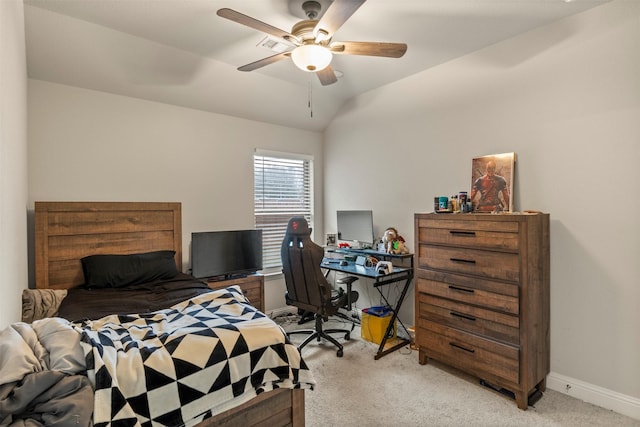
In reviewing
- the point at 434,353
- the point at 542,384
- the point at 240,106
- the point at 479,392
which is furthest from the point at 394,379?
the point at 240,106

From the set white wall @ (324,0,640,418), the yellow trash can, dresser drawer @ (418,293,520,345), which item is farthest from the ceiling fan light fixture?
the yellow trash can

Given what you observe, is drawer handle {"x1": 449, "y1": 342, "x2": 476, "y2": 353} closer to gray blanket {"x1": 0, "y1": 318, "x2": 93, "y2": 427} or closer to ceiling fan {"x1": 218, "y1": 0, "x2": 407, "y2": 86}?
ceiling fan {"x1": 218, "y1": 0, "x2": 407, "y2": 86}

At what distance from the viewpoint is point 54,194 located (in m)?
2.68

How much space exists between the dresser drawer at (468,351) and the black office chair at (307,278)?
787mm

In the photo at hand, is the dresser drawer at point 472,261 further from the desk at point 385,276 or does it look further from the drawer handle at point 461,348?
the drawer handle at point 461,348

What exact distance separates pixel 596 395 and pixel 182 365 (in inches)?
108

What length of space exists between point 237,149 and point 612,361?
3828 millimetres

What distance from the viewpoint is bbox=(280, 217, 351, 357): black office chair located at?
2898 mm

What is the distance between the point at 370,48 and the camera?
6.55 ft

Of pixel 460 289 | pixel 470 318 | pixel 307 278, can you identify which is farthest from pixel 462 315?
pixel 307 278

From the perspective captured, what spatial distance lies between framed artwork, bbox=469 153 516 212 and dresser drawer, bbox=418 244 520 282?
20.4 inches

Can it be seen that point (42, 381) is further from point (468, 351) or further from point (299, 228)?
point (468, 351)

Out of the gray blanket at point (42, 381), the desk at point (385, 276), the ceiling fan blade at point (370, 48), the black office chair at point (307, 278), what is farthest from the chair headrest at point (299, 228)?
the gray blanket at point (42, 381)

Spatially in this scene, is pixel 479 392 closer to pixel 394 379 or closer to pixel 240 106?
pixel 394 379
